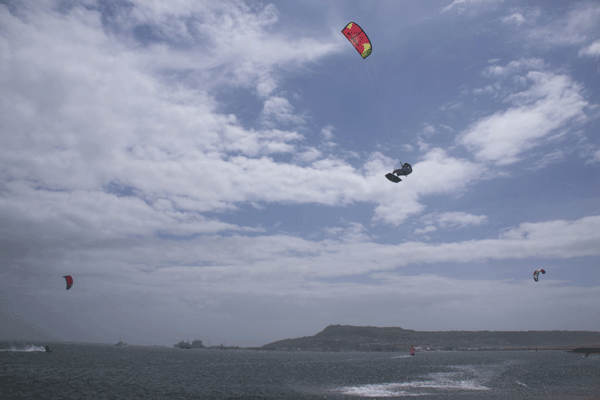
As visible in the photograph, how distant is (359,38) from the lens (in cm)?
1991

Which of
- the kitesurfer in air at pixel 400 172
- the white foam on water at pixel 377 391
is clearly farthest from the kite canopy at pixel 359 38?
the white foam on water at pixel 377 391

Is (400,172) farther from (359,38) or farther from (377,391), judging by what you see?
(377,391)

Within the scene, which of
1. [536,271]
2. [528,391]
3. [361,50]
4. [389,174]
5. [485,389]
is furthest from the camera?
[536,271]

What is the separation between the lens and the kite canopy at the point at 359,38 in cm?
1986

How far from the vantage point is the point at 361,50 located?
782 inches

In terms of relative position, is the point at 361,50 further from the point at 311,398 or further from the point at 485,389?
the point at 485,389

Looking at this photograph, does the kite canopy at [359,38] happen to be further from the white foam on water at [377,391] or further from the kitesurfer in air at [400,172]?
the white foam on water at [377,391]

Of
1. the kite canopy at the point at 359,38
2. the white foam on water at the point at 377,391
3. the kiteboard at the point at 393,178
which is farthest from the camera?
the white foam on water at the point at 377,391

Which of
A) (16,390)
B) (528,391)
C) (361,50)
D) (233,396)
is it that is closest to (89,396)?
(16,390)

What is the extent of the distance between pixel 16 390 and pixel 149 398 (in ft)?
37.7

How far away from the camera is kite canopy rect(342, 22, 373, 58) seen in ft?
65.2

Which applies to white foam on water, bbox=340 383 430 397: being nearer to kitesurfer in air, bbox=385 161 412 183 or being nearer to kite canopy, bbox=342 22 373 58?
kitesurfer in air, bbox=385 161 412 183

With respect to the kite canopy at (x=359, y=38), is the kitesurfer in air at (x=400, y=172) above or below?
below

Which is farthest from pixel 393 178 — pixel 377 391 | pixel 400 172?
pixel 377 391
